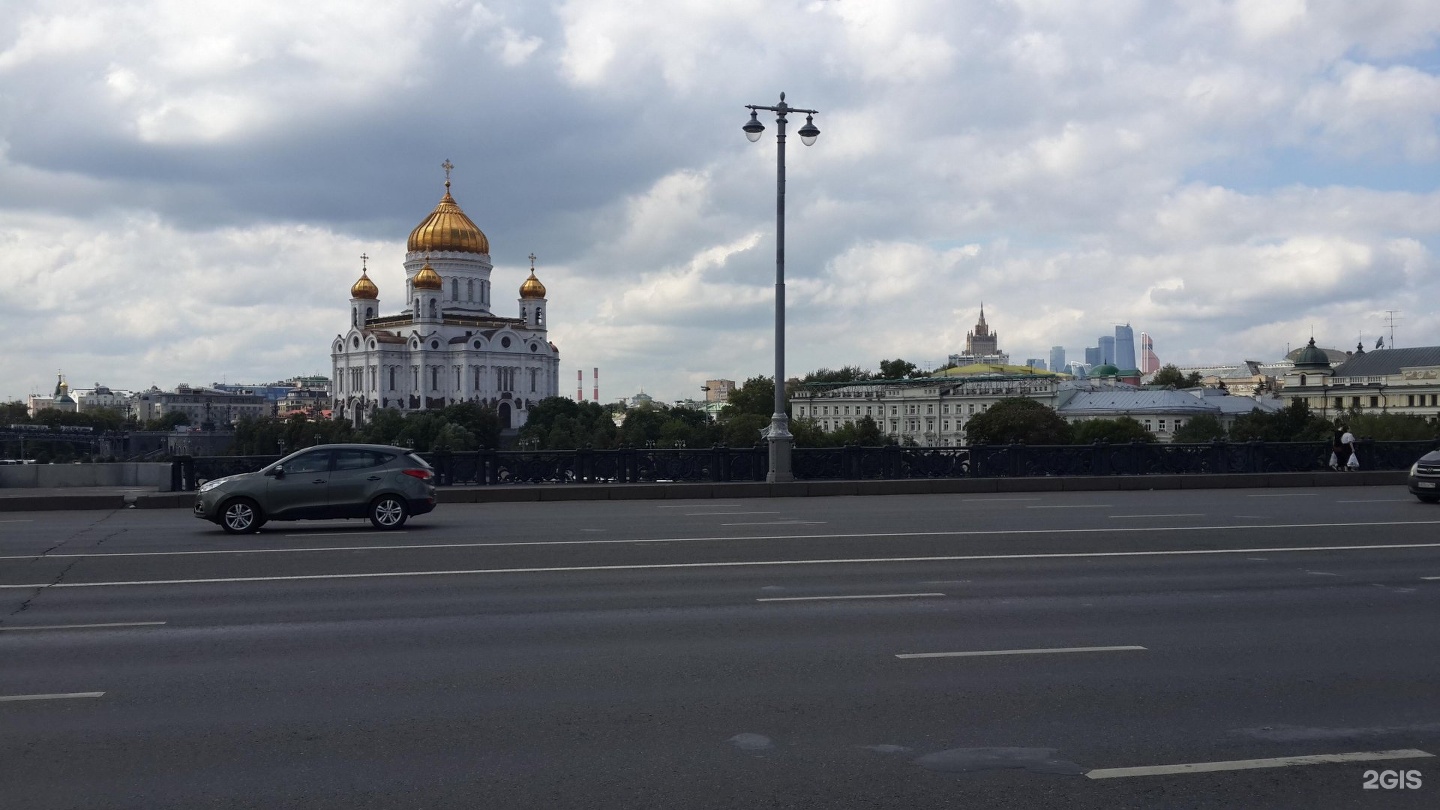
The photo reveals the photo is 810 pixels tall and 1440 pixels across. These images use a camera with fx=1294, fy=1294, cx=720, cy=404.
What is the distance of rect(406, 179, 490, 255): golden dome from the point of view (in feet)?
507

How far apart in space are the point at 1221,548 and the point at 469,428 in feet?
397

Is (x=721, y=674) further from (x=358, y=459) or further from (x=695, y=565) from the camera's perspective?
(x=358, y=459)

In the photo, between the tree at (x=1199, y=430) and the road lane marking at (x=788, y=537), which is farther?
the tree at (x=1199, y=430)

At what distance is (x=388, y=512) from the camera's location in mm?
20047

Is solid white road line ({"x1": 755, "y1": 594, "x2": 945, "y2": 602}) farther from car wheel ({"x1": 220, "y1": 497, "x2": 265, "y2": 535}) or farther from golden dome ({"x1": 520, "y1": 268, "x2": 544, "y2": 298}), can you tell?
golden dome ({"x1": 520, "y1": 268, "x2": 544, "y2": 298})

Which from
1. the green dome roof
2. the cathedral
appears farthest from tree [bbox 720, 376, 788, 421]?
the green dome roof

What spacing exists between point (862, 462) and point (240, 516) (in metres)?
14.6

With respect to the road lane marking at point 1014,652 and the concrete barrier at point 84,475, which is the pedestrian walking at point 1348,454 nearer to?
the road lane marking at point 1014,652

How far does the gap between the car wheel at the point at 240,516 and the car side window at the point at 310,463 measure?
76 cm

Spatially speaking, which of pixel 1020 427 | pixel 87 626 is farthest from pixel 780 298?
pixel 1020 427

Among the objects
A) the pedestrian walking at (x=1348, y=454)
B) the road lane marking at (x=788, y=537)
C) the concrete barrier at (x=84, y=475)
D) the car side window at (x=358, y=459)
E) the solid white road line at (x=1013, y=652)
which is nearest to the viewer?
the solid white road line at (x=1013, y=652)

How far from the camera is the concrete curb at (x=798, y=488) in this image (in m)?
25.8

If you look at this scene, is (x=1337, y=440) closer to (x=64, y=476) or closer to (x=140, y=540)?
(x=140, y=540)

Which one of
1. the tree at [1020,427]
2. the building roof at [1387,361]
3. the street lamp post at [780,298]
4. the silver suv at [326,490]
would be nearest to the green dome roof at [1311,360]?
the building roof at [1387,361]
